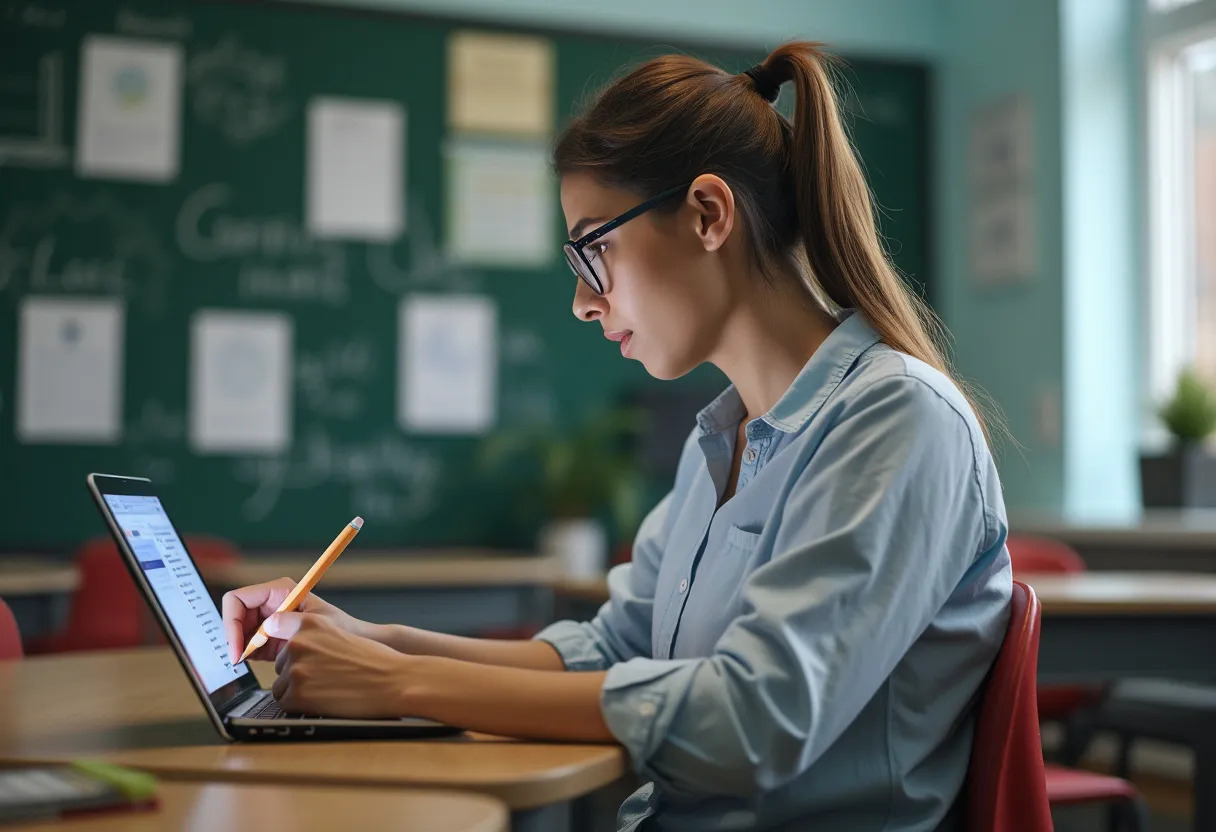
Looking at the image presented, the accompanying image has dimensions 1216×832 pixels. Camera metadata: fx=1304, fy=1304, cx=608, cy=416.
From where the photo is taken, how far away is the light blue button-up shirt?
1.00 meters

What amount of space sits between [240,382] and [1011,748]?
383 centimetres

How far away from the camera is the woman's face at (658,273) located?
127cm

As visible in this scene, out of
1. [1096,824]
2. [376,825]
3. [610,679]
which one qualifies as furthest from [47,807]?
[1096,824]

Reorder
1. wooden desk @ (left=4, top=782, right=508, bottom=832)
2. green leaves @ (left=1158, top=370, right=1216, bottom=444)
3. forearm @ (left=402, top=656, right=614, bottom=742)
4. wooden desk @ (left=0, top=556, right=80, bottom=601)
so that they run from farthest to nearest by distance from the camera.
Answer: green leaves @ (left=1158, top=370, right=1216, bottom=444)
wooden desk @ (left=0, top=556, right=80, bottom=601)
forearm @ (left=402, top=656, right=614, bottom=742)
wooden desk @ (left=4, top=782, right=508, bottom=832)

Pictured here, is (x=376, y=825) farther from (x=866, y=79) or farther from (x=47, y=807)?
(x=866, y=79)

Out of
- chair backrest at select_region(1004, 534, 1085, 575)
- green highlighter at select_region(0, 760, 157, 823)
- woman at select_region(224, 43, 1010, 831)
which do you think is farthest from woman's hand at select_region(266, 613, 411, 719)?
chair backrest at select_region(1004, 534, 1085, 575)

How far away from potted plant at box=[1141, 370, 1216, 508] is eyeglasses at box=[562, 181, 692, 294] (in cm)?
314

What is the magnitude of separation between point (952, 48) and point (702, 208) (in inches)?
176

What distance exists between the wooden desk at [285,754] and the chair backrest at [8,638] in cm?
33

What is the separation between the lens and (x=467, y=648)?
4.41ft

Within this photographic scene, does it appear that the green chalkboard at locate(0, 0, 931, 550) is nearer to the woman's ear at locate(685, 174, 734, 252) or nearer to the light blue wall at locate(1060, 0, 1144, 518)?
the light blue wall at locate(1060, 0, 1144, 518)

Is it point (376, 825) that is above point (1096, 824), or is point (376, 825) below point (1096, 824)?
above

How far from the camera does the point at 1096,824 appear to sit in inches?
135

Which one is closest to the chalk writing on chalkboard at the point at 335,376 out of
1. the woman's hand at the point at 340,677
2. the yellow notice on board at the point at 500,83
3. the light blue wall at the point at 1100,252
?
the yellow notice on board at the point at 500,83
